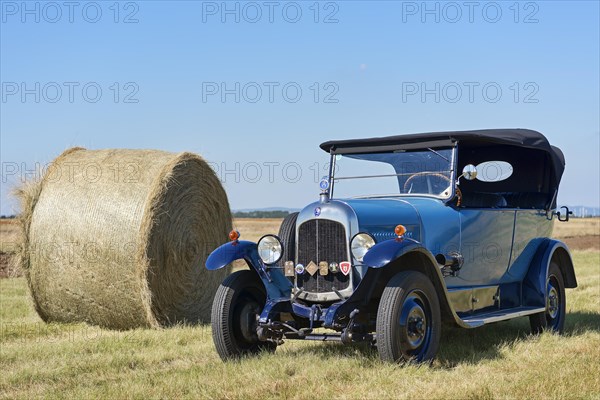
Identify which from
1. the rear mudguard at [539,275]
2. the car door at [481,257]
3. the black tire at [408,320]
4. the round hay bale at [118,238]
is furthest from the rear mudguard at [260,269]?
the rear mudguard at [539,275]

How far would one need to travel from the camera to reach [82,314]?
10.2 metres

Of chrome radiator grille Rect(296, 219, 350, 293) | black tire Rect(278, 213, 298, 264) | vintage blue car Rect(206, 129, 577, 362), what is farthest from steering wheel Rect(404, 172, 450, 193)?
chrome radiator grille Rect(296, 219, 350, 293)

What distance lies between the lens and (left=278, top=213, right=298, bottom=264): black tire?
7360 millimetres

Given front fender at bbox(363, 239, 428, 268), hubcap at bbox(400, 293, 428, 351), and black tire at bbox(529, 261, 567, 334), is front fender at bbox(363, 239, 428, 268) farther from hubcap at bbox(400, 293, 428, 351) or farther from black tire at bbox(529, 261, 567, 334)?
black tire at bbox(529, 261, 567, 334)

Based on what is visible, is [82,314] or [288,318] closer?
[288,318]

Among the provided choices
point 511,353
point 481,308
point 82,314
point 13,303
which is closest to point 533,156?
point 481,308

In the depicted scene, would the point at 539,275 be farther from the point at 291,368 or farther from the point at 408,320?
the point at 291,368

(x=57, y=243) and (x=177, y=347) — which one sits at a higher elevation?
(x=57, y=243)

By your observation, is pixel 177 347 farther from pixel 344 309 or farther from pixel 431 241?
pixel 431 241

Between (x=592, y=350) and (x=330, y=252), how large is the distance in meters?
2.66

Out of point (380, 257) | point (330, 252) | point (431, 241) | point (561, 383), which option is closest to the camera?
point (561, 383)

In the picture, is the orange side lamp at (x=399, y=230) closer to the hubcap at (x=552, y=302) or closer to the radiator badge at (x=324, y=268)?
the radiator badge at (x=324, y=268)

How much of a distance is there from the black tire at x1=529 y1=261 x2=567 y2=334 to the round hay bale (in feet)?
14.0

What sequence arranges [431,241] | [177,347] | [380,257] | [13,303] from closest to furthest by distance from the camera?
[380,257] < [431,241] < [177,347] < [13,303]
